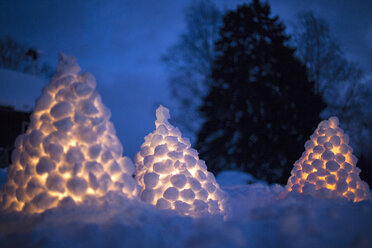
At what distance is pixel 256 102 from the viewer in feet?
27.4

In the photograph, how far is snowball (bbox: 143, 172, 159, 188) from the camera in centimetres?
233

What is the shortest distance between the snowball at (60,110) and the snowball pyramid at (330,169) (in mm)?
2892

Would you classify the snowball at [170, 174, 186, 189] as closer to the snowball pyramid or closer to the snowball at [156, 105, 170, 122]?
the snowball at [156, 105, 170, 122]

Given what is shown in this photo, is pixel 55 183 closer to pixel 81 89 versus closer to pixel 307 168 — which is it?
pixel 81 89

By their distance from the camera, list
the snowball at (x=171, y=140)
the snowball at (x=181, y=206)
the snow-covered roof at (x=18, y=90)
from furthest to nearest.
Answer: the snow-covered roof at (x=18, y=90) → the snowball at (x=171, y=140) → the snowball at (x=181, y=206)

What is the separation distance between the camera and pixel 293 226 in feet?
5.11

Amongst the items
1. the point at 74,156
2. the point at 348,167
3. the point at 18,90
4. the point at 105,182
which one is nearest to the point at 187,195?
the point at 105,182

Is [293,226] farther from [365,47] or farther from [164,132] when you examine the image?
[365,47]

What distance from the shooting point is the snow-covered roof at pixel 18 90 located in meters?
8.96

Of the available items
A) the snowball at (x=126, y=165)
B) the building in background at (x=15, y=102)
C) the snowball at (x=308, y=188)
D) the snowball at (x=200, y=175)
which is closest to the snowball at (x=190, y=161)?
the snowball at (x=200, y=175)

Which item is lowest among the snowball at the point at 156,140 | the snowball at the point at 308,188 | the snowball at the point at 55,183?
the snowball at the point at 55,183

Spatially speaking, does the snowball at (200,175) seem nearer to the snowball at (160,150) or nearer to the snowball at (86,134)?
the snowball at (160,150)

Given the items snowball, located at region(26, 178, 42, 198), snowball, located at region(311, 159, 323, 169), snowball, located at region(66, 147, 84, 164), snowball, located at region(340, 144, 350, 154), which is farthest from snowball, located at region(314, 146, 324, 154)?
snowball, located at region(26, 178, 42, 198)

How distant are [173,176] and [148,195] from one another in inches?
12.2
